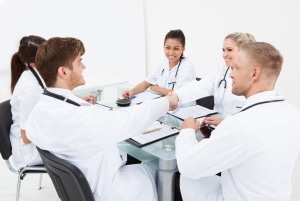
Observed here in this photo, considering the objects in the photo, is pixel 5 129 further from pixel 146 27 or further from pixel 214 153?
pixel 146 27

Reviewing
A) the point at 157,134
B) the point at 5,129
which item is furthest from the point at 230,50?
the point at 5,129

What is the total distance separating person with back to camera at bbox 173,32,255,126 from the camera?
203cm

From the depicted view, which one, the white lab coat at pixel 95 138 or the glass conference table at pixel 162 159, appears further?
the glass conference table at pixel 162 159

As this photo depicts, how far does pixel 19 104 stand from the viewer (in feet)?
5.59

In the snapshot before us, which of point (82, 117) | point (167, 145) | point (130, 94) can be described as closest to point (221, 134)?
point (167, 145)

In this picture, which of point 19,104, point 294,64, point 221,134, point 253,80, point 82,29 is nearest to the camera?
point 221,134

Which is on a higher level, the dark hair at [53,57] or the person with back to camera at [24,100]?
the dark hair at [53,57]

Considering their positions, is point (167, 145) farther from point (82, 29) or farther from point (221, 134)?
point (82, 29)

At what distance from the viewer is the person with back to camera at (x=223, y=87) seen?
2.03 meters

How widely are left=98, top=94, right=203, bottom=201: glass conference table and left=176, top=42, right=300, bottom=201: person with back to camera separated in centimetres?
12

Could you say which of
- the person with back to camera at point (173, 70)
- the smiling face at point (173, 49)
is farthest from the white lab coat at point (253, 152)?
the smiling face at point (173, 49)

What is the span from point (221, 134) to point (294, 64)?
2291 millimetres

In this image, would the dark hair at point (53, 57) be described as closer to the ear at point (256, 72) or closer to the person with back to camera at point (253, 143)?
the person with back to camera at point (253, 143)

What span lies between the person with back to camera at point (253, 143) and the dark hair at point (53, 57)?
58cm
